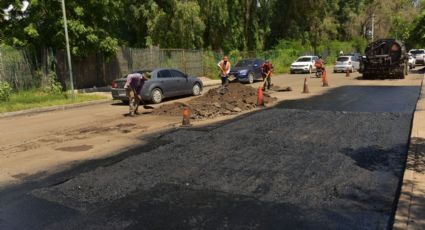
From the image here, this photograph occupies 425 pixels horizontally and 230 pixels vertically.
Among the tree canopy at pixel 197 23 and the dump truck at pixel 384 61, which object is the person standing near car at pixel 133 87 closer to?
the tree canopy at pixel 197 23

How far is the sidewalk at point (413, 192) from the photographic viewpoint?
4.86 m

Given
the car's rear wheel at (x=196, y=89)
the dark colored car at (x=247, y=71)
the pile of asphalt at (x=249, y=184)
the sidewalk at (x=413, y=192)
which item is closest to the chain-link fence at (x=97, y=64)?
the dark colored car at (x=247, y=71)

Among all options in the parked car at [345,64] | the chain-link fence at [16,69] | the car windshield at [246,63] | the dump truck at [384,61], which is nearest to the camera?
the chain-link fence at [16,69]

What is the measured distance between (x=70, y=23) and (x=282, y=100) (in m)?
11.0

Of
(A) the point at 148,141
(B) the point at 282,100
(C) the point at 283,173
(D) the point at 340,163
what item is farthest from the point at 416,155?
(B) the point at 282,100

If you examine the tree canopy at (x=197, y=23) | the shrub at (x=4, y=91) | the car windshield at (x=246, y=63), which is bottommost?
the shrub at (x=4, y=91)

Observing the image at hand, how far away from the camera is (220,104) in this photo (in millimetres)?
15297

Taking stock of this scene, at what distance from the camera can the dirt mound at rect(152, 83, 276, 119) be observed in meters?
14.4

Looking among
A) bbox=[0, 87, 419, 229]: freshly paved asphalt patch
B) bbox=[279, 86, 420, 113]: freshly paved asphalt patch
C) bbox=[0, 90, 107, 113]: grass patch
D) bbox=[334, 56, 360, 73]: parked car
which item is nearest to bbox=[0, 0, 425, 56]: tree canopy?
bbox=[0, 90, 107, 113]: grass patch

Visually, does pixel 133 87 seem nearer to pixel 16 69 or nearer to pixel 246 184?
pixel 246 184

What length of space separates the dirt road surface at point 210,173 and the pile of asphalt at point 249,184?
0.06 feet

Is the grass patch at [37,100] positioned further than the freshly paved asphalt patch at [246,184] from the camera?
Yes

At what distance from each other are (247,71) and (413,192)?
938 inches

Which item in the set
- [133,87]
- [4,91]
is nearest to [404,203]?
[133,87]
